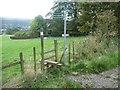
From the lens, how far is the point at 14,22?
3.43 metres

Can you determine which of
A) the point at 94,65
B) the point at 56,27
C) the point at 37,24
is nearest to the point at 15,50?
the point at 37,24

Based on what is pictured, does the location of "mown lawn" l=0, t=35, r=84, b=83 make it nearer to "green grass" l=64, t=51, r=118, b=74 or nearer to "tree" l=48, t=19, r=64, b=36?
"tree" l=48, t=19, r=64, b=36

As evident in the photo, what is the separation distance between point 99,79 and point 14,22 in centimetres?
193

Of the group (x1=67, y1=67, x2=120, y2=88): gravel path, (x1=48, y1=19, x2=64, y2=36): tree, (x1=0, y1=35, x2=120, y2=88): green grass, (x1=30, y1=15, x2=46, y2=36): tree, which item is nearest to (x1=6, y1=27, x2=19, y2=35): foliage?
(x1=0, y1=35, x2=120, y2=88): green grass

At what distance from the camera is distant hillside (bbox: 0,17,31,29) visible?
3.29m

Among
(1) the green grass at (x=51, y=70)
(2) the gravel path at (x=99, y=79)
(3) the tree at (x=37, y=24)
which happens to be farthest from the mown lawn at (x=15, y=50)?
(2) the gravel path at (x=99, y=79)

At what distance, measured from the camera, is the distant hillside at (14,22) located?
329 centimetres

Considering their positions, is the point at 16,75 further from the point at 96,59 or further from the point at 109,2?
the point at 109,2

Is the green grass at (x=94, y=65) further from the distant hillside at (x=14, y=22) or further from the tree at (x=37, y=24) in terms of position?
the distant hillside at (x=14, y=22)

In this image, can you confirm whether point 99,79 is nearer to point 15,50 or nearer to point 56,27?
point 15,50

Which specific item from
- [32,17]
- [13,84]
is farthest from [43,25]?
[13,84]

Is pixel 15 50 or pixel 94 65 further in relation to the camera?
pixel 15 50

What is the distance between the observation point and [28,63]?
4348 millimetres

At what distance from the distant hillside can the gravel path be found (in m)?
1.30
